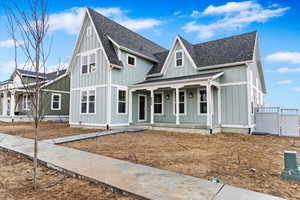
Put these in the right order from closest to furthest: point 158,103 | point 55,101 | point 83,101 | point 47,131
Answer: point 47,131, point 83,101, point 158,103, point 55,101

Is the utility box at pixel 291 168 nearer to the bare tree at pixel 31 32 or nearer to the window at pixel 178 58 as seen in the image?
the bare tree at pixel 31 32

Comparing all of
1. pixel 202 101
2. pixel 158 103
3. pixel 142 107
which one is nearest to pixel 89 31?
pixel 142 107

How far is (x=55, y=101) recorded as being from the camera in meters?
20.9

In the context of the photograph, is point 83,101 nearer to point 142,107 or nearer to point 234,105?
point 142,107

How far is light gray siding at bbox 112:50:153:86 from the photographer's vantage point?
1295 cm

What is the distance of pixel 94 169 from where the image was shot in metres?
4.38

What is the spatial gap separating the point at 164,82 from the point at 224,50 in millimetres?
5294

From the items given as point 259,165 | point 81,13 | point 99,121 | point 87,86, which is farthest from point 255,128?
point 81,13

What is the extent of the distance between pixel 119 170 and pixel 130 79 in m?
10.3

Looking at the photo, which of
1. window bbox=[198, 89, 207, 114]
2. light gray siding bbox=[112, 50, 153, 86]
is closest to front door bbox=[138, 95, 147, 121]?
light gray siding bbox=[112, 50, 153, 86]

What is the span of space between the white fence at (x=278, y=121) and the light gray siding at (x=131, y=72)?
9532mm

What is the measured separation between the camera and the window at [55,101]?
20.5 meters

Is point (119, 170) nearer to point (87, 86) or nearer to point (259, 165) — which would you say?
point (259, 165)

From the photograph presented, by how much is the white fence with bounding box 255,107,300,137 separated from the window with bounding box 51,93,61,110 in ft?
69.0
